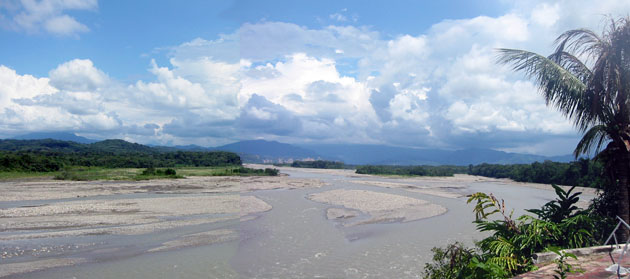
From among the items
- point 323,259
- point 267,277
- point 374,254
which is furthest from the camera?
point 374,254

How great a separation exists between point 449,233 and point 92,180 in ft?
130

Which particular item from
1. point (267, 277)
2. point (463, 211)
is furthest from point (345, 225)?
point (463, 211)

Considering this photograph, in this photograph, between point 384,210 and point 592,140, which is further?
point 384,210

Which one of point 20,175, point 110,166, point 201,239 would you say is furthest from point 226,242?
point 110,166

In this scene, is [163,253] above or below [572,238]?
below

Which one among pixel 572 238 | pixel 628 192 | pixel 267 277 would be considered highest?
pixel 628 192

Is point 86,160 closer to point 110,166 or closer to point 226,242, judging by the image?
point 110,166

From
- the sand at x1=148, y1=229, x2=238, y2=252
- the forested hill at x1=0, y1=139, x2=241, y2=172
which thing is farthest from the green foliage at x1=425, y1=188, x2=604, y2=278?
the forested hill at x1=0, y1=139, x2=241, y2=172

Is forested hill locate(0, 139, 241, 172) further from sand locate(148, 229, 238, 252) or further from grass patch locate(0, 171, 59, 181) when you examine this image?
sand locate(148, 229, 238, 252)

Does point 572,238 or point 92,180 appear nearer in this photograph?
point 572,238

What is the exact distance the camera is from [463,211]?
2634 centimetres

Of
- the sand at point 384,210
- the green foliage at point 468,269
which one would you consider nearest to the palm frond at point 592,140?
the green foliage at point 468,269

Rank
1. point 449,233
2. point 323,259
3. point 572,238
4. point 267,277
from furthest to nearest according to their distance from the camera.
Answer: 1. point 449,233
2. point 323,259
3. point 267,277
4. point 572,238

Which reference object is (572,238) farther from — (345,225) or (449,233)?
(345,225)
